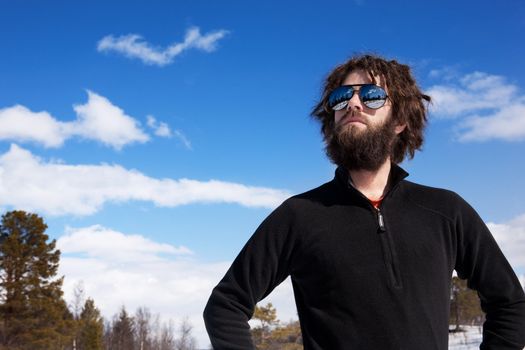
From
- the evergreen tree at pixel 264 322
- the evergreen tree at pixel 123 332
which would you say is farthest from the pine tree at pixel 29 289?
the evergreen tree at pixel 123 332

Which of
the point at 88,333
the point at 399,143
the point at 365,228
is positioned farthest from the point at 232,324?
the point at 88,333

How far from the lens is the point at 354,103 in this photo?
292 centimetres

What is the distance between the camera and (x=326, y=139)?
11.0 ft

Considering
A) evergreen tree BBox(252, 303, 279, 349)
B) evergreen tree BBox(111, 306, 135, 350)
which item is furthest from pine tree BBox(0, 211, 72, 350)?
evergreen tree BBox(111, 306, 135, 350)

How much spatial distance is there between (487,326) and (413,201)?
758 millimetres

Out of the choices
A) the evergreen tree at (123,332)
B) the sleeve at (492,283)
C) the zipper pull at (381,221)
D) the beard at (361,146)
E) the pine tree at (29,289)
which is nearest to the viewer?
the zipper pull at (381,221)

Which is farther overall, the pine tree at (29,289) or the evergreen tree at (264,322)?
the evergreen tree at (264,322)

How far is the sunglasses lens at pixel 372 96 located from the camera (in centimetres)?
292

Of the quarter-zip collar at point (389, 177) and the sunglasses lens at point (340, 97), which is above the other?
the sunglasses lens at point (340, 97)

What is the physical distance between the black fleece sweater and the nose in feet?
1.37

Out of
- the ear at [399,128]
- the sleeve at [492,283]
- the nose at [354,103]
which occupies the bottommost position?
the sleeve at [492,283]

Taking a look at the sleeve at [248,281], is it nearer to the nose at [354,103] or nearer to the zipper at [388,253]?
the zipper at [388,253]

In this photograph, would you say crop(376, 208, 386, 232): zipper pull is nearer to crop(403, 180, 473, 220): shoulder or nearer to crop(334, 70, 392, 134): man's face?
crop(403, 180, 473, 220): shoulder

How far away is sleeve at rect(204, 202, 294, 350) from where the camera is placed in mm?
2469
